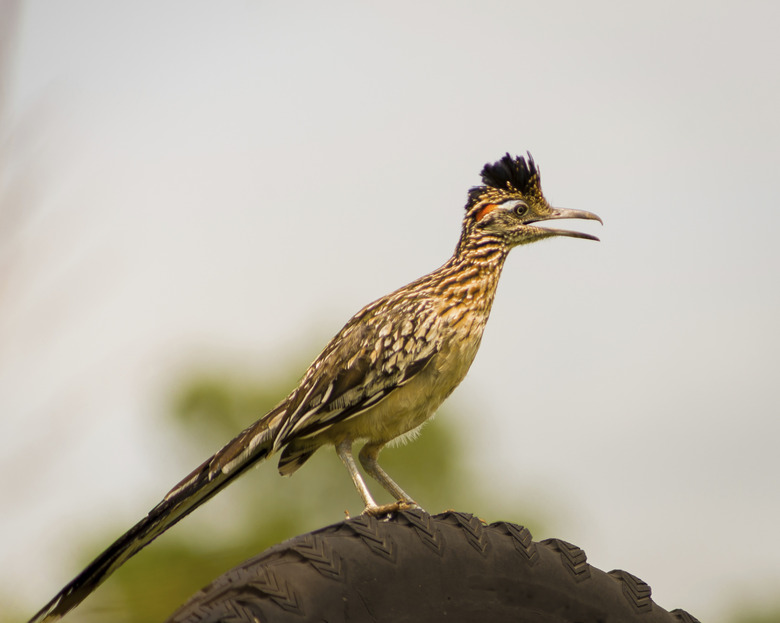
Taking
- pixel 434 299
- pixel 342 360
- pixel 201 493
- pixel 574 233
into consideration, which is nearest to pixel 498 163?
pixel 574 233

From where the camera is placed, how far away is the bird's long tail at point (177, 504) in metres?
3.86

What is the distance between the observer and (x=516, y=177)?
19.4 feet

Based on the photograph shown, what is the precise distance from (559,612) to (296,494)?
18.0 metres

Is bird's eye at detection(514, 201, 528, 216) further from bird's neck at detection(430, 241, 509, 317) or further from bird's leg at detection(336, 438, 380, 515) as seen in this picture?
bird's leg at detection(336, 438, 380, 515)

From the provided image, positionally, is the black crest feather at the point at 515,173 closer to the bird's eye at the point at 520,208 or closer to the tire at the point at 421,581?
the bird's eye at the point at 520,208

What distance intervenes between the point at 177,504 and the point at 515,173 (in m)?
2.90

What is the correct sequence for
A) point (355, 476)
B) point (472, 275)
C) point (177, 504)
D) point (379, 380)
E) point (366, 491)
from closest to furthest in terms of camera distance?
point (177, 504), point (366, 491), point (355, 476), point (379, 380), point (472, 275)

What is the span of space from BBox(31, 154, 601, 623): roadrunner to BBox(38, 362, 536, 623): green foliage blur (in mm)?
10100

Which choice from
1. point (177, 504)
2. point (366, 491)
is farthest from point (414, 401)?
point (177, 504)

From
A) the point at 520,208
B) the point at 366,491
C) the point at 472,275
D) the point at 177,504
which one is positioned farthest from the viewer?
the point at 520,208

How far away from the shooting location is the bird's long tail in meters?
3.86

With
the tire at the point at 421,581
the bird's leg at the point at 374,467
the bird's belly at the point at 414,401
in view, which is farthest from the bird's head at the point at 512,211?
the tire at the point at 421,581

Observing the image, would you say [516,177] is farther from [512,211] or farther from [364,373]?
[364,373]

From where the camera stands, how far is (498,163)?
596cm
